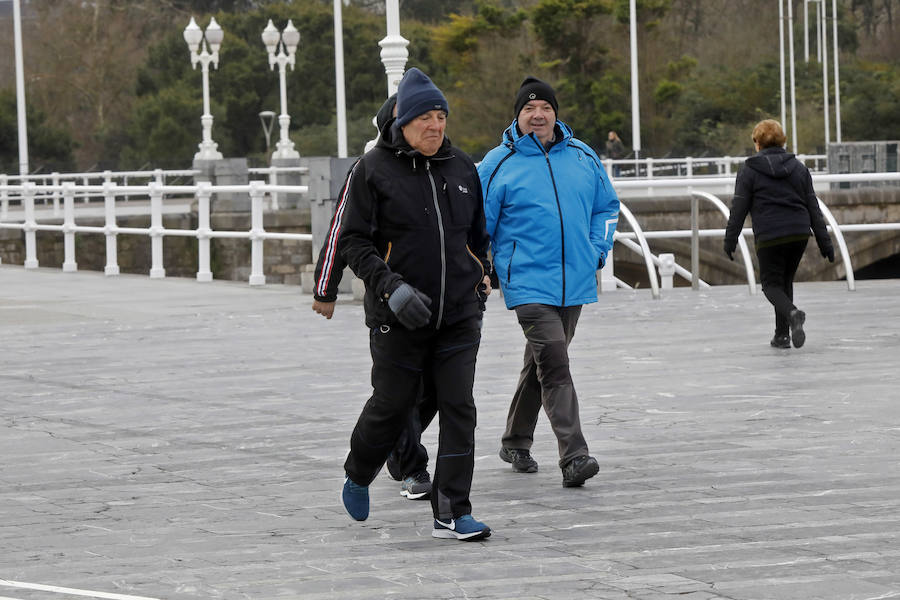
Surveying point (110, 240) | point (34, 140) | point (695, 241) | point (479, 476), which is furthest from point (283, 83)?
point (479, 476)

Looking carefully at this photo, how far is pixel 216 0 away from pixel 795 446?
7186cm

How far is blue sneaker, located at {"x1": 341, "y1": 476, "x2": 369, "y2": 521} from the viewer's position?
6.16 m

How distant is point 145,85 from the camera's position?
65.1m

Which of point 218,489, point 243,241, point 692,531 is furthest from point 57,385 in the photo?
point 243,241

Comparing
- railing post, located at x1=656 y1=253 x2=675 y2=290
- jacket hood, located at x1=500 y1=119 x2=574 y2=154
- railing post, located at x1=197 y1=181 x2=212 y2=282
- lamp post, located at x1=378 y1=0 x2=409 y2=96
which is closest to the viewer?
jacket hood, located at x1=500 y1=119 x2=574 y2=154

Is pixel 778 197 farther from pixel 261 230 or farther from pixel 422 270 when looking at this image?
pixel 261 230

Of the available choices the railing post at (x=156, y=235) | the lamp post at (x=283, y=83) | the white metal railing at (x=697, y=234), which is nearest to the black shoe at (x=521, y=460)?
the white metal railing at (x=697, y=234)

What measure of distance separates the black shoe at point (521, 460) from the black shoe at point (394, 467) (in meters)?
0.52

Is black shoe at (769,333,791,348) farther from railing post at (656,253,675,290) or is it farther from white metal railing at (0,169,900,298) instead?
railing post at (656,253,675,290)

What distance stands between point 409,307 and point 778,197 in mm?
5832

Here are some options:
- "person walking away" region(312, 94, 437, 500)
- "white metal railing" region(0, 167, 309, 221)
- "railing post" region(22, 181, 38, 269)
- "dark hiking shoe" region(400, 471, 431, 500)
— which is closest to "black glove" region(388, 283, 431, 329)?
"person walking away" region(312, 94, 437, 500)

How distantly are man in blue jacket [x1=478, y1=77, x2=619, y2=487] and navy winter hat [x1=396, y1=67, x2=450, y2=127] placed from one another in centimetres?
88

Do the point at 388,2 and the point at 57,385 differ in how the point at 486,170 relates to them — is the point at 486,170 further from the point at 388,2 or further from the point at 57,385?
the point at 388,2

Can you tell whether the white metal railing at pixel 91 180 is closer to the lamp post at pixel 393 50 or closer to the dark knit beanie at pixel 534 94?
the lamp post at pixel 393 50
